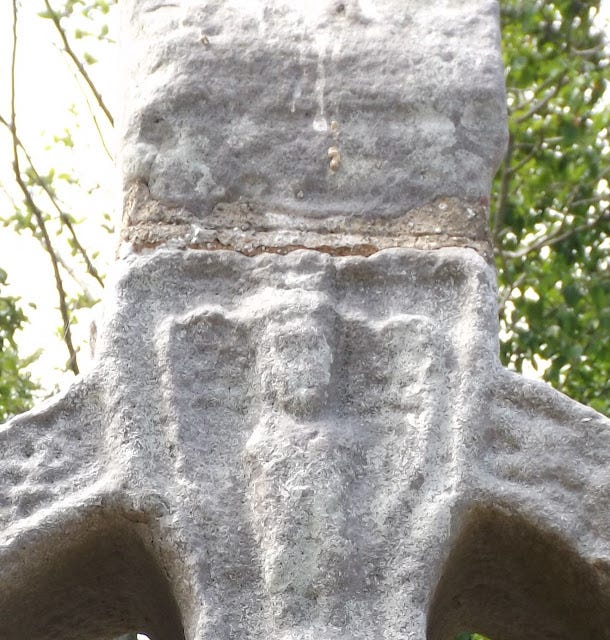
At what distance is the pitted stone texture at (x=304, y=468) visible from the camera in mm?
1711

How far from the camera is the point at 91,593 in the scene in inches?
75.2

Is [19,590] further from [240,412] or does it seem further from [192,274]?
[192,274]

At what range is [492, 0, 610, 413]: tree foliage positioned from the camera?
202 inches

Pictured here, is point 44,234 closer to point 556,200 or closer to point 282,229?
point 556,200

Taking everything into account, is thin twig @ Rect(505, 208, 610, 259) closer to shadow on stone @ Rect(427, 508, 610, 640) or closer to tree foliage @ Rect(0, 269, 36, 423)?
tree foliage @ Rect(0, 269, 36, 423)

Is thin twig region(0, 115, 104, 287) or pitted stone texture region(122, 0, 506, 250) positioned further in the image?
thin twig region(0, 115, 104, 287)

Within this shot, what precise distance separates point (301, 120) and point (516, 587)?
78 centimetres

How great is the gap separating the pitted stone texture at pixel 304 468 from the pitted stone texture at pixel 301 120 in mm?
98

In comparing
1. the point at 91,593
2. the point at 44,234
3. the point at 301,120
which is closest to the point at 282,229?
the point at 301,120

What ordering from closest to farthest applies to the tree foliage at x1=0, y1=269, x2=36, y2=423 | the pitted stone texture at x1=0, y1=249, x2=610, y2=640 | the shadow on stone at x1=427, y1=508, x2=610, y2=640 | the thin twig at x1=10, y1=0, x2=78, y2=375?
the pitted stone texture at x1=0, y1=249, x2=610, y2=640 → the shadow on stone at x1=427, y1=508, x2=610, y2=640 → the thin twig at x1=10, y1=0, x2=78, y2=375 → the tree foliage at x1=0, y1=269, x2=36, y2=423

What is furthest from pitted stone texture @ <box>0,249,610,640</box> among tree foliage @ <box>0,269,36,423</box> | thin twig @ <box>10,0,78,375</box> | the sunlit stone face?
tree foliage @ <box>0,269,36,423</box>

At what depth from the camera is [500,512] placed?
5.89 ft

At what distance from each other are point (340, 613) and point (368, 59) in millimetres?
896

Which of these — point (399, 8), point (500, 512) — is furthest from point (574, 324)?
point (500, 512)
